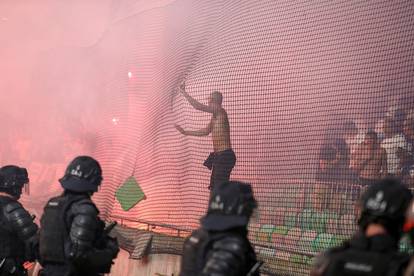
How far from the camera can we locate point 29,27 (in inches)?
719

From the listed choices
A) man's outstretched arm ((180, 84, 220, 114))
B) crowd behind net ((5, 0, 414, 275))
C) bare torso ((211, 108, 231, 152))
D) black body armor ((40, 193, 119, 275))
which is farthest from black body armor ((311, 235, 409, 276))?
man's outstretched arm ((180, 84, 220, 114))

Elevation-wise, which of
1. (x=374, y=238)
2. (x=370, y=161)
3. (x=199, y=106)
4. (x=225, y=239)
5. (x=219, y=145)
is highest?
(x=199, y=106)

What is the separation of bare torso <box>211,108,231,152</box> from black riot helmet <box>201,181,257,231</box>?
4.79 metres

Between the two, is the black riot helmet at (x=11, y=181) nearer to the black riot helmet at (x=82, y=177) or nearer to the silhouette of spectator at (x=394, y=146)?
the black riot helmet at (x=82, y=177)

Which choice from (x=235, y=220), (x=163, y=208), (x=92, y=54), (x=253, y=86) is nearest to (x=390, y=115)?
(x=253, y=86)

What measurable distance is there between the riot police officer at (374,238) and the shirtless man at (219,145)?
5650 millimetres

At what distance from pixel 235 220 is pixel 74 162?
2361 millimetres

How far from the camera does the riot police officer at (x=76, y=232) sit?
21.1 ft

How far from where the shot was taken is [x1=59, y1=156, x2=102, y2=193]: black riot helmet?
21.8 ft

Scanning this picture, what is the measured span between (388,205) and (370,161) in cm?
498

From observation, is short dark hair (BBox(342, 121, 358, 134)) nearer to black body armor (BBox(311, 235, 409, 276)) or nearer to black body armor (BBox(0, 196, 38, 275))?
black body armor (BBox(0, 196, 38, 275))

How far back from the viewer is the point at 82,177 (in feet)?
22.0

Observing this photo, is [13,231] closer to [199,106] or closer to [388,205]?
[199,106]

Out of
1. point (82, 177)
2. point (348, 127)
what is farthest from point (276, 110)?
point (82, 177)
